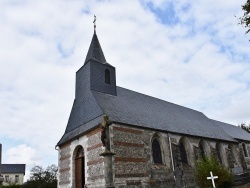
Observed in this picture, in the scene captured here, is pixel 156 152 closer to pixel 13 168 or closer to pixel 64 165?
Answer: pixel 64 165

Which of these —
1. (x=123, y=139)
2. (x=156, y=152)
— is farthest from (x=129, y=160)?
(x=156, y=152)

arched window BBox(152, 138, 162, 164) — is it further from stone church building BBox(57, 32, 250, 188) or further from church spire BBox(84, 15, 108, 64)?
church spire BBox(84, 15, 108, 64)

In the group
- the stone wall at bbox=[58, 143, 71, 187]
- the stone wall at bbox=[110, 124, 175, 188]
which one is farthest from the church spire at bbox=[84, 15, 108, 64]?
the stone wall at bbox=[58, 143, 71, 187]

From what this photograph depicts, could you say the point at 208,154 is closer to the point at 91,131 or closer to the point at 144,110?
the point at 144,110

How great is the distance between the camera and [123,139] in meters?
13.8

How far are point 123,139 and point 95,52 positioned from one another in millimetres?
7774

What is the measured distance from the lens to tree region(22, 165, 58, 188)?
21.8 m

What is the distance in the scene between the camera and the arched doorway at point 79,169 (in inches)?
591

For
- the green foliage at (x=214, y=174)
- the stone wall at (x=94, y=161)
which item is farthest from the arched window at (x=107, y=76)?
the green foliage at (x=214, y=174)

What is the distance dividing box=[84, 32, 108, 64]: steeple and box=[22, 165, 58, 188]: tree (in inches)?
467

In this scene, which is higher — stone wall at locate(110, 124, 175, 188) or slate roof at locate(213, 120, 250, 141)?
slate roof at locate(213, 120, 250, 141)

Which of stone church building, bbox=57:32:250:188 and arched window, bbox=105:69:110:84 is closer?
stone church building, bbox=57:32:250:188

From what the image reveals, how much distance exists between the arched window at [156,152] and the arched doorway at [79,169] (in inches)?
180

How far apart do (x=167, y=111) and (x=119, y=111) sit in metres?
6.88
